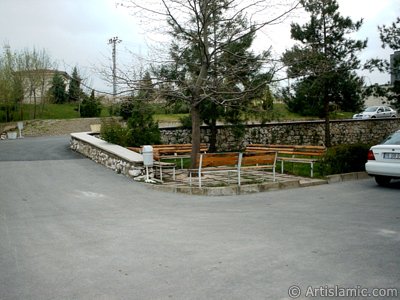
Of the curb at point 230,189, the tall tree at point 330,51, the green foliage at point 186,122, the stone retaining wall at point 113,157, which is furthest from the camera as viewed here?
the tall tree at point 330,51

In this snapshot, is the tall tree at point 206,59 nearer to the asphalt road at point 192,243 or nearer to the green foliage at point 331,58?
the asphalt road at point 192,243

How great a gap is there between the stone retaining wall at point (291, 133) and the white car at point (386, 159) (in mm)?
9278

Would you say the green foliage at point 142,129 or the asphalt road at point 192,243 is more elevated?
the green foliage at point 142,129

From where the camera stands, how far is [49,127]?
34125 mm

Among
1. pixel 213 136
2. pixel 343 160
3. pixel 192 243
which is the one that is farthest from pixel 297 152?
pixel 192 243

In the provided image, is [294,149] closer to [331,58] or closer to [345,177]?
[345,177]

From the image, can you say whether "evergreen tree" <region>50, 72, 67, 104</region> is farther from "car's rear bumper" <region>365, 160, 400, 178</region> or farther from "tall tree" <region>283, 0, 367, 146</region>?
"car's rear bumper" <region>365, 160, 400, 178</region>

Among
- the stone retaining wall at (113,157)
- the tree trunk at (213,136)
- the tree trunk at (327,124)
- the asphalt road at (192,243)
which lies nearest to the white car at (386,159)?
the asphalt road at (192,243)

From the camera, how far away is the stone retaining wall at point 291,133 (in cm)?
1916

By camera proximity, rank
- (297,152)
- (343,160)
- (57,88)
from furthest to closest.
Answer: (57,88) < (297,152) < (343,160)

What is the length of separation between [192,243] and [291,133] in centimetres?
1778

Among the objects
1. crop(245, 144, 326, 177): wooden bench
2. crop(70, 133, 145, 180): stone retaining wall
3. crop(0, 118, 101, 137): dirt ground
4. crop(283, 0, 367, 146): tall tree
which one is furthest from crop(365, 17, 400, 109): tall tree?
crop(0, 118, 101, 137): dirt ground

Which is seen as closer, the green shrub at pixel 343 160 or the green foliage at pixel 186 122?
the green shrub at pixel 343 160

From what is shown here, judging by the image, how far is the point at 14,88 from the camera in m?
36.4
